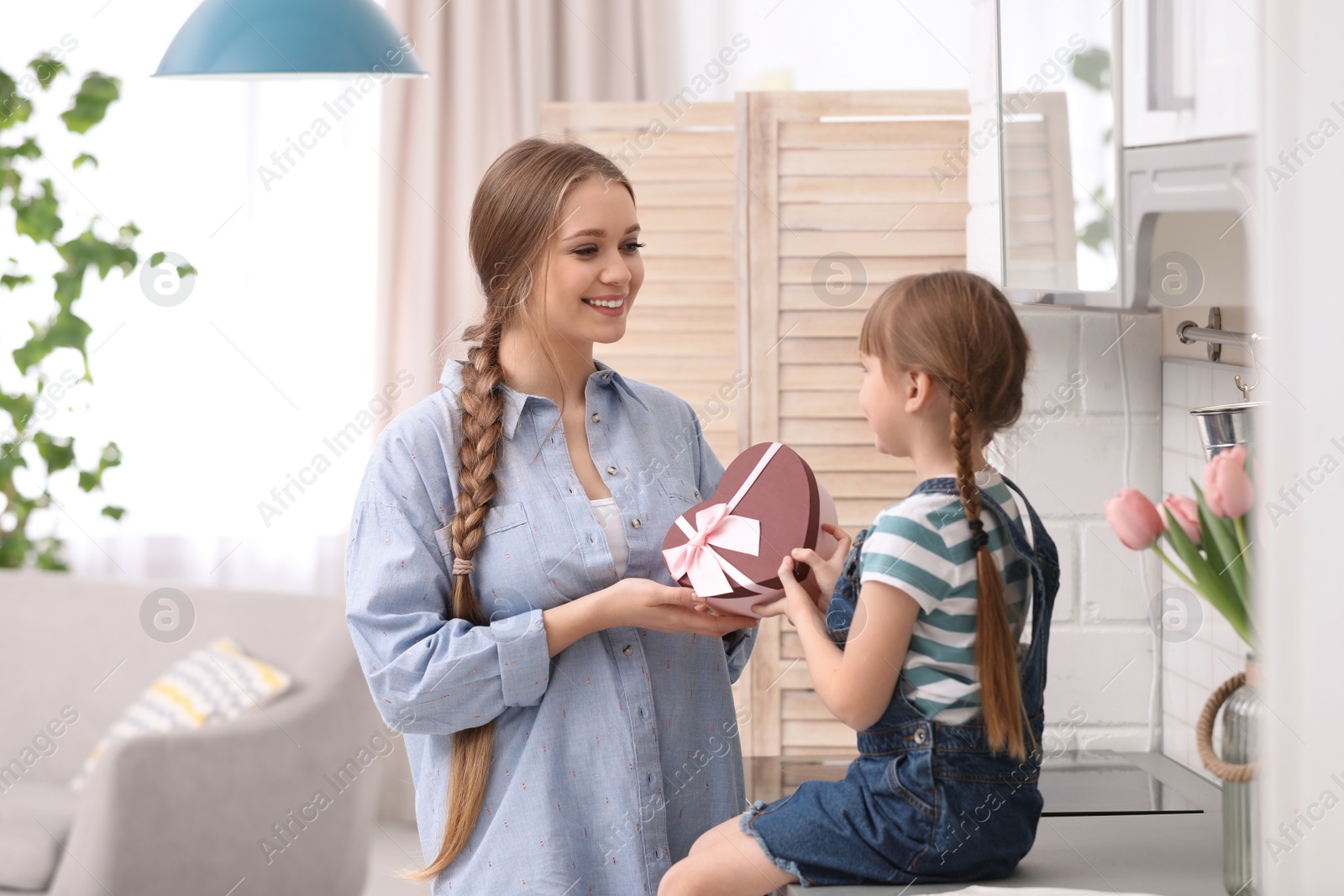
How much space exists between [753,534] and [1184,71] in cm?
60

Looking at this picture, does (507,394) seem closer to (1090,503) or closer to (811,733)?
(1090,503)

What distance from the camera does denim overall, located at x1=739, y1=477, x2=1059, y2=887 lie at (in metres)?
1.00

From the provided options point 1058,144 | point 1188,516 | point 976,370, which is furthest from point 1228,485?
point 1058,144

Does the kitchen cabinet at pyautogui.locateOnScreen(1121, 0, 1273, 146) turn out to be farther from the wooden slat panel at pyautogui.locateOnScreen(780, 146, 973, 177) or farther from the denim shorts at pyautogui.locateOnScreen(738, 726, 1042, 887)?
the wooden slat panel at pyautogui.locateOnScreen(780, 146, 973, 177)

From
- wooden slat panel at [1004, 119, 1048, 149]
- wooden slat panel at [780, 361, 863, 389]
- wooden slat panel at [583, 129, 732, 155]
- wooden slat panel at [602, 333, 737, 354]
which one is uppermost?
wooden slat panel at [583, 129, 732, 155]

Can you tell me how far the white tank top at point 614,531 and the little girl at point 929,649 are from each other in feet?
0.76

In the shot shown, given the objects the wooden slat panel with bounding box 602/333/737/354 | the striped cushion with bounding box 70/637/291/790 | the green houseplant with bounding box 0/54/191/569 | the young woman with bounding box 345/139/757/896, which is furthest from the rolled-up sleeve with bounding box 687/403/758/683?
the green houseplant with bounding box 0/54/191/569

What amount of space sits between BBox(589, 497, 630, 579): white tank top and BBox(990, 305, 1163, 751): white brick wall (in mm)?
604

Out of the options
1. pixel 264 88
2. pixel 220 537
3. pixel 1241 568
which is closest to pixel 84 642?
pixel 220 537

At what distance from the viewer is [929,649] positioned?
1.00 meters

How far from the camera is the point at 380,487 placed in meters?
1.19

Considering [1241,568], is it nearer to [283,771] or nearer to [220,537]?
[283,771]

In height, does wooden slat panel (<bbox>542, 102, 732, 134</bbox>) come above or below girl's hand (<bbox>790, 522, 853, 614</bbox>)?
above

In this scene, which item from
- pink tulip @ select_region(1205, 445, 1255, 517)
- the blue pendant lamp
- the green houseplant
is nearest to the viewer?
pink tulip @ select_region(1205, 445, 1255, 517)
